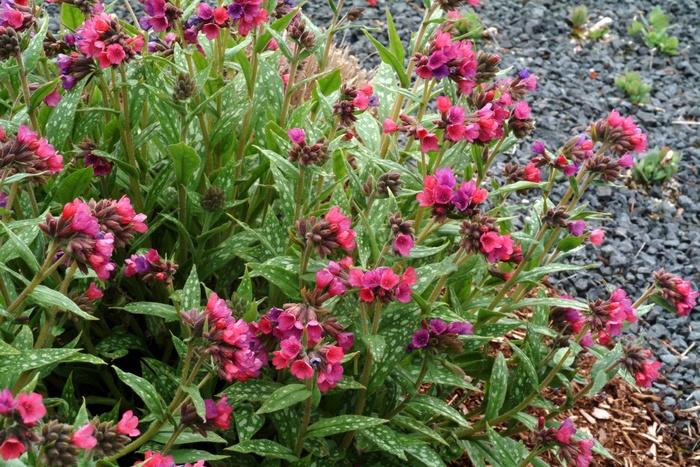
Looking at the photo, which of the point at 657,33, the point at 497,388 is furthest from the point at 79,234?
the point at 657,33

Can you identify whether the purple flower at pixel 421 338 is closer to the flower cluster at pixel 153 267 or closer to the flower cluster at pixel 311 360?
the flower cluster at pixel 311 360

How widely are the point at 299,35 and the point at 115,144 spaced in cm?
73

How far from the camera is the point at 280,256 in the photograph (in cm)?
215

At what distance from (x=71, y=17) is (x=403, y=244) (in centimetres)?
163

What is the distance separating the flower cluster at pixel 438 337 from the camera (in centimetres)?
213

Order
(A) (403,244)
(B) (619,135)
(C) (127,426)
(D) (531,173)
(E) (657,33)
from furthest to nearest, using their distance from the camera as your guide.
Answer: (E) (657,33), (D) (531,173), (B) (619,135), (A) (403,244), (C) (127,426)

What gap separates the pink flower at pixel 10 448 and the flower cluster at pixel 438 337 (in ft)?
3.63

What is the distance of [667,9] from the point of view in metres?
6.74

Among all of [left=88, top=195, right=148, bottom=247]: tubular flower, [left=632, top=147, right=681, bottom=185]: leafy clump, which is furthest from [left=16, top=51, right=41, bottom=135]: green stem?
[left=632, top=147, right=681, bottom=185]: leafy clump

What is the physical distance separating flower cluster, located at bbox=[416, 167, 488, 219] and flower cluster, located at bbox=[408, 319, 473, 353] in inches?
12.7

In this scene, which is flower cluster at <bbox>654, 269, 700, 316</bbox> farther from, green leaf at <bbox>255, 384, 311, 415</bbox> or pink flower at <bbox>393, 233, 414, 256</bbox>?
green leaf at <bbox>255, 384, 311, 415</bbox>

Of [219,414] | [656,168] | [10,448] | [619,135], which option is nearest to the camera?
[10,448]

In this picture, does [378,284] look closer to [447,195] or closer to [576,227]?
[447,195]

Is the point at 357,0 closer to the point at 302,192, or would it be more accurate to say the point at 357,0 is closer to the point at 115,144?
the point at 115,144
